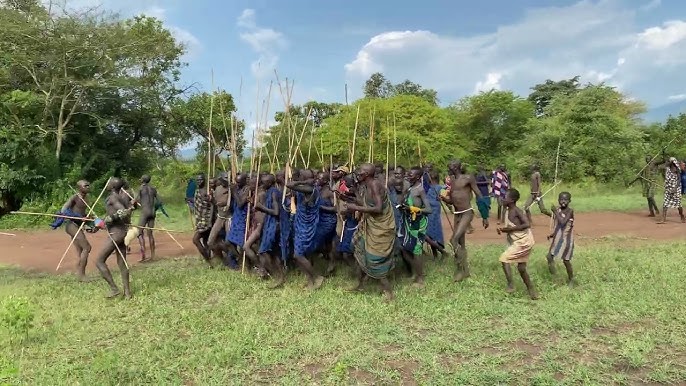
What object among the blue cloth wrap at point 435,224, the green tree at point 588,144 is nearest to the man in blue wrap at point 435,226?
the blue cloth wrap at point 435,224

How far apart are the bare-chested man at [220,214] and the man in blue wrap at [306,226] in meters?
1.35

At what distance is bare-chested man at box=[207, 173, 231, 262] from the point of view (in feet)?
26.2

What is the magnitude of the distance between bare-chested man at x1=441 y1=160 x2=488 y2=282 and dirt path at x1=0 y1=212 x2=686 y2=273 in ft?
9.61

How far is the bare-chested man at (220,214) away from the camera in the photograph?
8.00 metres

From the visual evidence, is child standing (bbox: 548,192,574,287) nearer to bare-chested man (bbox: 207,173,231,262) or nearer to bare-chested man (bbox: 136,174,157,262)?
bare-chested man (bbox: 207,173,231,262)

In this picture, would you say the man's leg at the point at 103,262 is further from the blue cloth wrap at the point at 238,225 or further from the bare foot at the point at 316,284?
the bare foot at the point at 316,284

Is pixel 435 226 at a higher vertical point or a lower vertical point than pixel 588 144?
lower

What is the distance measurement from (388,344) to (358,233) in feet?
6.05

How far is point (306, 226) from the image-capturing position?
706 centimetres

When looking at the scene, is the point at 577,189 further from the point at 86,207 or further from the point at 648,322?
the point at 86,207

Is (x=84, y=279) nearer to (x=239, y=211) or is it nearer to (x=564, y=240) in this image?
(x=239, y=211)

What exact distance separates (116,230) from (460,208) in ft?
14.4

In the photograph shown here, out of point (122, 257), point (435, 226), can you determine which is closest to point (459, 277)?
point (435, 226)

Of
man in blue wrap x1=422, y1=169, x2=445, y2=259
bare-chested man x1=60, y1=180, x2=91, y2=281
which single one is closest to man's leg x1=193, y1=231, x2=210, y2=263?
bare-chested man x1=60, y1=180, x2=91, y2=281
